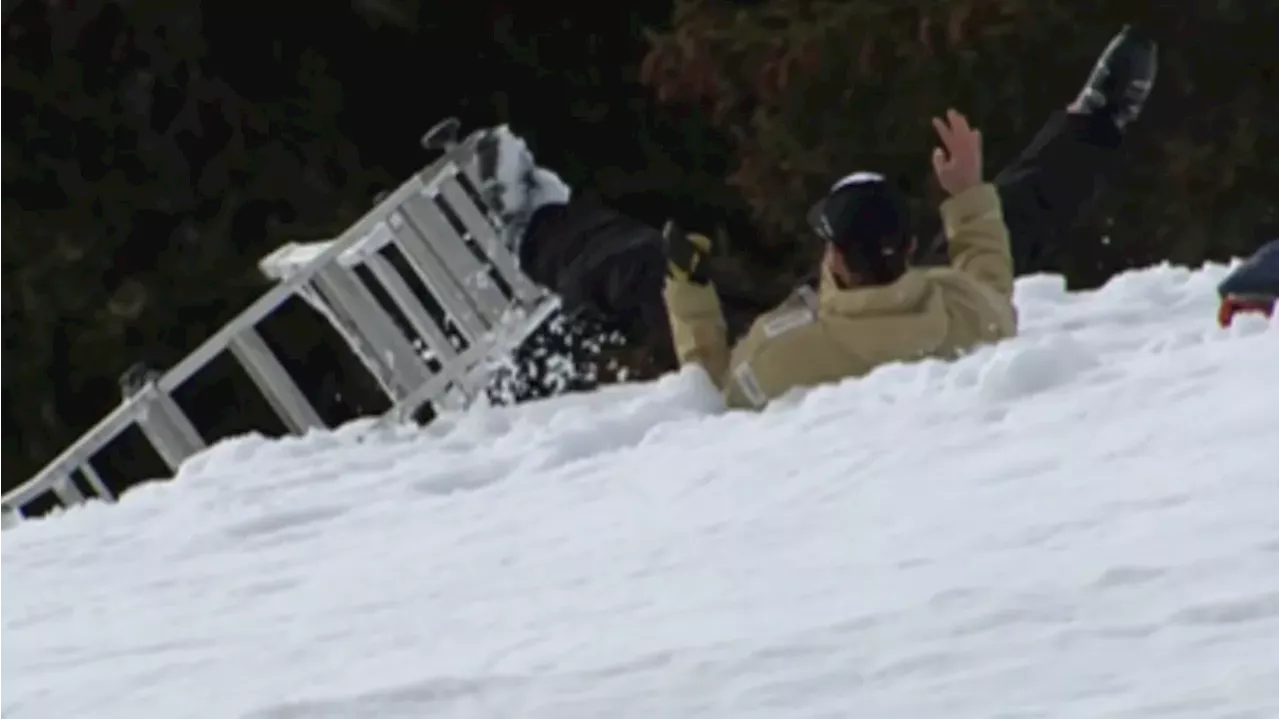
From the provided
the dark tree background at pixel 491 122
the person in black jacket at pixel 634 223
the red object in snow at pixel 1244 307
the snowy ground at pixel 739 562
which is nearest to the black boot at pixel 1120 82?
the person in black jacket at pixel 634 223

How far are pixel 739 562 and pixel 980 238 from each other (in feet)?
7.84

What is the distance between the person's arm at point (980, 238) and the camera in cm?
688

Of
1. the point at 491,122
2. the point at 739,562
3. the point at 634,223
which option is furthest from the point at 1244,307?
the point at 491,122

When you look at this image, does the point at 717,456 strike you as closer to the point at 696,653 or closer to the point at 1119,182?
the point at 696,653

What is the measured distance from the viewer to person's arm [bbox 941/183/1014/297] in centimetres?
688

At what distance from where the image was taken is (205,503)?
6.64 meters

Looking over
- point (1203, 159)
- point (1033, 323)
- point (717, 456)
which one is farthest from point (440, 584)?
point (1203, 159)

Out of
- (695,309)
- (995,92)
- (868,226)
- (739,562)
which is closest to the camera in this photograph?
(739,562)

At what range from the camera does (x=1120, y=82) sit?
7746 millimetres

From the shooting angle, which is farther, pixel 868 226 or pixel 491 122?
pixel 491 122

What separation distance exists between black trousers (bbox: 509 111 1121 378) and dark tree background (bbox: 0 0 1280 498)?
16.6 feet

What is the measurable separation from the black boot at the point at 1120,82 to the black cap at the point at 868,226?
1317mm

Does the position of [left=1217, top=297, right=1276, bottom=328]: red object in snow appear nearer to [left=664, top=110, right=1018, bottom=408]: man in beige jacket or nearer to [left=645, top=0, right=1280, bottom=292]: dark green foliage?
[left=664, top=110, right=1018, bottom=408]: man in beige jacket

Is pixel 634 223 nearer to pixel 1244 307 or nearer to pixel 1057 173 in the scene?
pixel 1057 173
